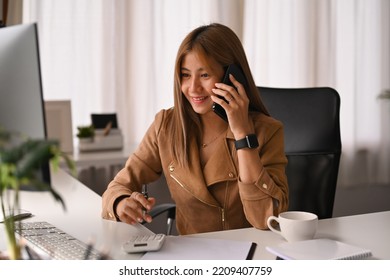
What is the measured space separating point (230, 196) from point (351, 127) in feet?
4.17

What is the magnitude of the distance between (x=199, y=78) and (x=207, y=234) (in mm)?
336

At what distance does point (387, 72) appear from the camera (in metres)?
2.33

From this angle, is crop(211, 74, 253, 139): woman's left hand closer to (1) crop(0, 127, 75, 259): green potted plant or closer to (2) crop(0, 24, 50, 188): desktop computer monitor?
(2) crop(0, 24, 50, 188): desktop computer monitor

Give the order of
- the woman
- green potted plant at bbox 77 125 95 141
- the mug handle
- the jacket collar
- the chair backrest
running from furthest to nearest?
green potted plant at bbox 77 125 95 141
the chair backrest
the jacket collar
the woman
the mug handle

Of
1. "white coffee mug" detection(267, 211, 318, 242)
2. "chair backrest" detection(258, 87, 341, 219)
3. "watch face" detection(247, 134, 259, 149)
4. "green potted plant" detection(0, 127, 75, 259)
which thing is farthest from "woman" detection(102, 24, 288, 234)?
"green potted plant" detection(0, 127, 75, 259)

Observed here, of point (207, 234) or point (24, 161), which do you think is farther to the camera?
point (207, 234)

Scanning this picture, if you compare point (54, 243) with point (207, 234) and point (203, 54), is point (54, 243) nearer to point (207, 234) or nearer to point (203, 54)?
point (207, 234)

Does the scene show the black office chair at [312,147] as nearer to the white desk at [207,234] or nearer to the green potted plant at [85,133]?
the white desk at [207,234]

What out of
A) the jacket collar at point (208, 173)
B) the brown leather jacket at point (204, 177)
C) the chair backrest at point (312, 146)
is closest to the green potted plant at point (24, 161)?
the brown leather jacket at point (204, 177)

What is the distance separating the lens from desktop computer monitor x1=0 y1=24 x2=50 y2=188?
66 centimetres

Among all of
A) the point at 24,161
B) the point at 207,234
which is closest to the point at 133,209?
the point at 207,234

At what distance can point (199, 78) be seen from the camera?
1.07 metres
